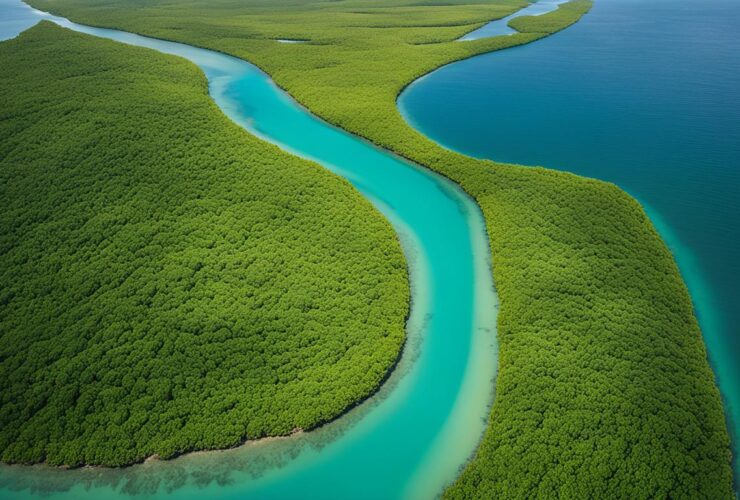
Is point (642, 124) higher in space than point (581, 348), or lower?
higher

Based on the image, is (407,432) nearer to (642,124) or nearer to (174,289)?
(174,289)

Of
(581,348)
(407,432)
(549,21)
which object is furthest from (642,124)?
(549,21)

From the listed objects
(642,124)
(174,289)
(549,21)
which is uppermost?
(549,21)

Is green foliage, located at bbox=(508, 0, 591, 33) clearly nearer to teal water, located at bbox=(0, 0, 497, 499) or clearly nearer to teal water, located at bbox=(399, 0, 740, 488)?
teal water, located at bbox=(399, 0, 740, 488)

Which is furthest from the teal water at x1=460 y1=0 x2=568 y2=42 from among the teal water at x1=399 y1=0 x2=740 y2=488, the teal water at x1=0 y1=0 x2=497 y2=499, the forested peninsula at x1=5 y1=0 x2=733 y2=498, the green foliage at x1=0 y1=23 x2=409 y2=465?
the teal water at x1=0 y1=0 x2=497 y2=499

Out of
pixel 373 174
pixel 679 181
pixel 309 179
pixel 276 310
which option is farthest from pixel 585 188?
pixel 276 310

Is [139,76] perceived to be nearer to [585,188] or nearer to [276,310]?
[276,310]
